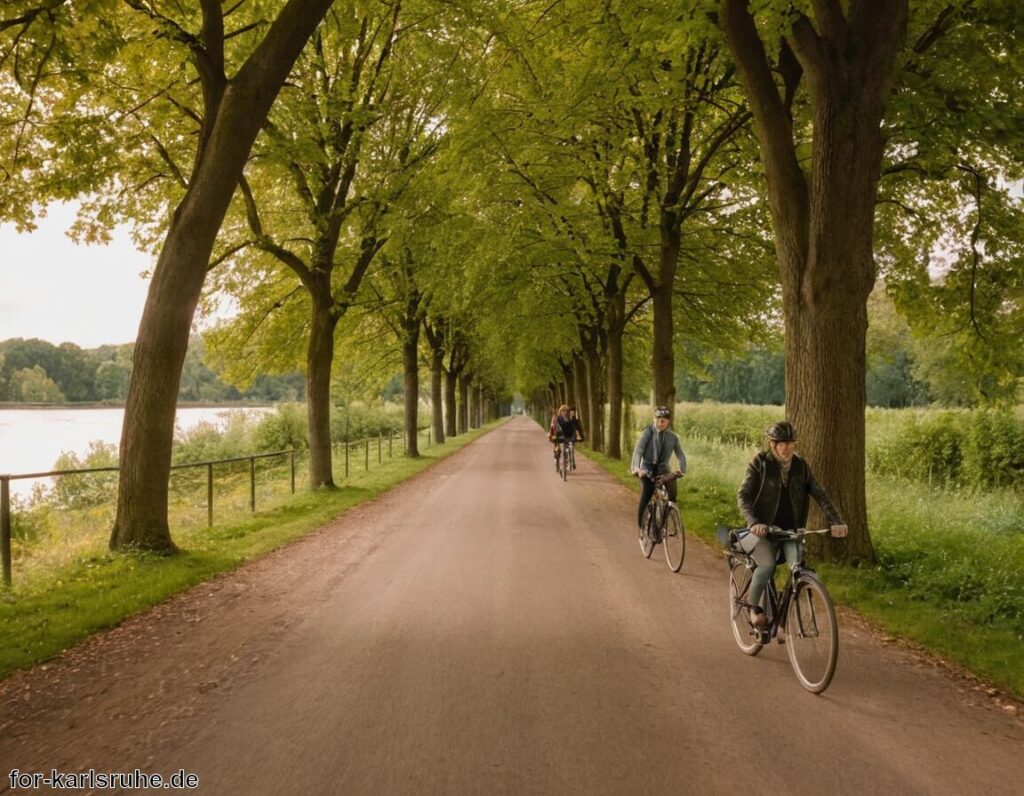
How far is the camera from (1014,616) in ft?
19.7

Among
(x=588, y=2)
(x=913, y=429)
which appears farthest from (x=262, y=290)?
(x=913, y=429)

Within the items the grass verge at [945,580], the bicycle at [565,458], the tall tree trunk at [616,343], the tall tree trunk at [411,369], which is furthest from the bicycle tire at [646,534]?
the tall tree trunk at [411,369]

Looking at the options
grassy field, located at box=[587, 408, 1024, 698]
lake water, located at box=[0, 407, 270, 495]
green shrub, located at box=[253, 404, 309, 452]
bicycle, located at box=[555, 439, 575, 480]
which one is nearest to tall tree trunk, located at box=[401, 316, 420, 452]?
green shrub, located at box=[253, 404, 309, 452]

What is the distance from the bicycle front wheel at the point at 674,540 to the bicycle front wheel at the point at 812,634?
2.88 meters

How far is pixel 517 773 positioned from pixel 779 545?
2.78 meters

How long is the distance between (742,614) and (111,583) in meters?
6.42

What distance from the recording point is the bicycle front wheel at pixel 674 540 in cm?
786

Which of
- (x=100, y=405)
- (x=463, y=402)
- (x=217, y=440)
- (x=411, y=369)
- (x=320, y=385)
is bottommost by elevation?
(x=217, y=440)

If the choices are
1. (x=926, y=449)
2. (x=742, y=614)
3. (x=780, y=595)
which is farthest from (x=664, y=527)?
(x=926, y=449)

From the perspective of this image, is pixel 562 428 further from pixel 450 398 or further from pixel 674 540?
pixel 450 398

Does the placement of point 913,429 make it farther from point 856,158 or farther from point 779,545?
point 779,545

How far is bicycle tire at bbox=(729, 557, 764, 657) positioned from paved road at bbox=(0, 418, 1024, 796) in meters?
0.13

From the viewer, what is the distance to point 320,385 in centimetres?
1617

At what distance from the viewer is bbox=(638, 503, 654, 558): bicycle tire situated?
8766 millimetres
